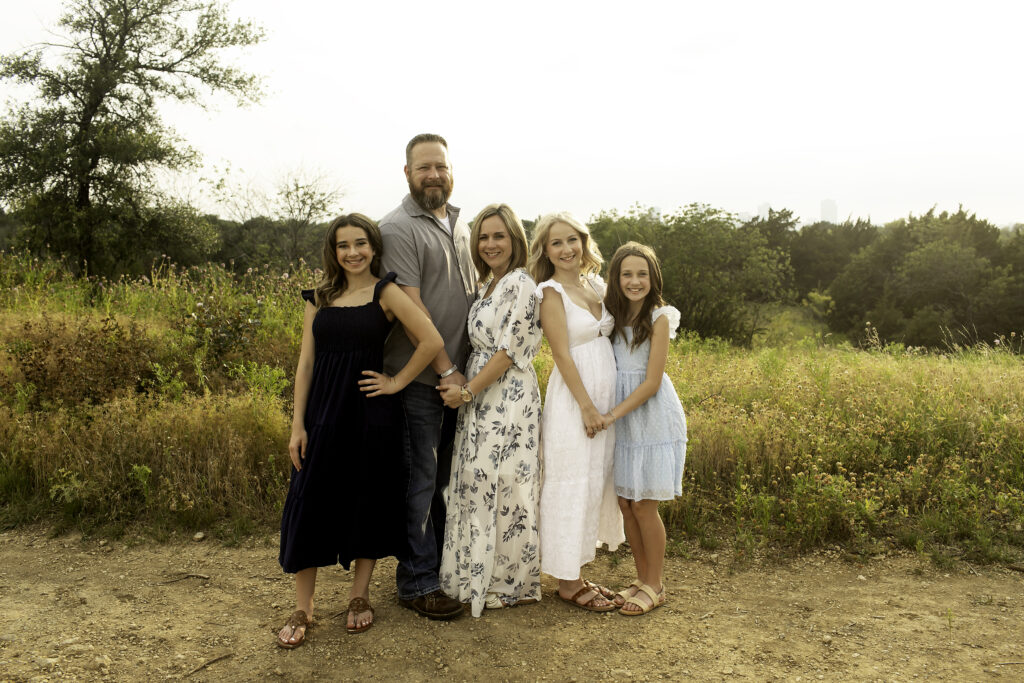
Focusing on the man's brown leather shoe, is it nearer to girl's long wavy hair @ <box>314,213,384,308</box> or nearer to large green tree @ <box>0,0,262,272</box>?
girl's long wavy hair @ <box>314,213,384,308</box>

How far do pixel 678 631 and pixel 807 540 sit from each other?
1464mm

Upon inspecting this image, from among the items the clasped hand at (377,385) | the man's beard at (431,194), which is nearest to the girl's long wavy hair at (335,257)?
the man's beard at (431,194)

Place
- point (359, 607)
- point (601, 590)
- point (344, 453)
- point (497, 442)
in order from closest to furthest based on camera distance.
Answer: point (344, 453)
point (359, 607)
point (497, 442)
point (601, 590)

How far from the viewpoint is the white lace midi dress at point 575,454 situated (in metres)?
3.57

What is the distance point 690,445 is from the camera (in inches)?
208

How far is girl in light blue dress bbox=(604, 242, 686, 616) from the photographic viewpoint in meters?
3.55

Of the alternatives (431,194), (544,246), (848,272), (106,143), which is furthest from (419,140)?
(848,272)

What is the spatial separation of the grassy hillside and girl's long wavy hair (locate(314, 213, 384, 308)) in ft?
6.70

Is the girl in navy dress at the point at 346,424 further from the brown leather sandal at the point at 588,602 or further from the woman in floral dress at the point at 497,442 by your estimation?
the brown leather sandal at the point at 588,602

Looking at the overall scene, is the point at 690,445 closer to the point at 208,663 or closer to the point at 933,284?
the point at 208,663

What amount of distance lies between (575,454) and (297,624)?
5.26 ft

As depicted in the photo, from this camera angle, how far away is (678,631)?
3471 mm

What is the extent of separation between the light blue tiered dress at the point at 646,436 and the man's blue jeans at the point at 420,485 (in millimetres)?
991

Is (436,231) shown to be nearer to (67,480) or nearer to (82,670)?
(82,670)
